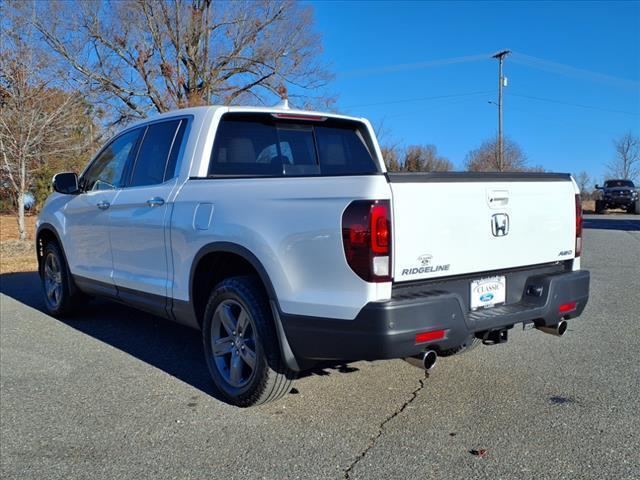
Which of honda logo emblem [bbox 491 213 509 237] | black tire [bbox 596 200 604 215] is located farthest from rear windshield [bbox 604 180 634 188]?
honda logo emblem [bbox 491 213 509 237]

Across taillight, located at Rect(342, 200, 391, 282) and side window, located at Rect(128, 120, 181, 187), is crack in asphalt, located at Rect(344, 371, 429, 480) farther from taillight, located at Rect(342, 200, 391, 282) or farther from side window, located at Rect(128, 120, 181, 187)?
side window, located at Rect(128, 120, 181, 187)

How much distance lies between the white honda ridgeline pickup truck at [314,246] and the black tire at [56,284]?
1.15 meters

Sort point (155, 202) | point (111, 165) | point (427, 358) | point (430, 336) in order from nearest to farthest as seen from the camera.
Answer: point (430, 336) < point (427, 358) < point (155, 202) < point (111, 165)

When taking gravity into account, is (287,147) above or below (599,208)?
above

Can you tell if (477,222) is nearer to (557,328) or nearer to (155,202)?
(557,328)

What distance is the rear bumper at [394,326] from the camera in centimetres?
296

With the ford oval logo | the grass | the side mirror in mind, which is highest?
the side mirror

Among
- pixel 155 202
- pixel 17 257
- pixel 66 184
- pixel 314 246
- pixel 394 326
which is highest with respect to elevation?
pixel 66 184

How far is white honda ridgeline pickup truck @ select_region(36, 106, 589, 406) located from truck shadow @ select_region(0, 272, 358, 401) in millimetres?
463

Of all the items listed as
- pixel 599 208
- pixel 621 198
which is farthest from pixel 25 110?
pixel 599 208

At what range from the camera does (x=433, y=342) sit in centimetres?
309

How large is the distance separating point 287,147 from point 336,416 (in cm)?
213

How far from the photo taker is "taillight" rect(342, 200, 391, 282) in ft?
9.64

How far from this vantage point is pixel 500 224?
348cm
